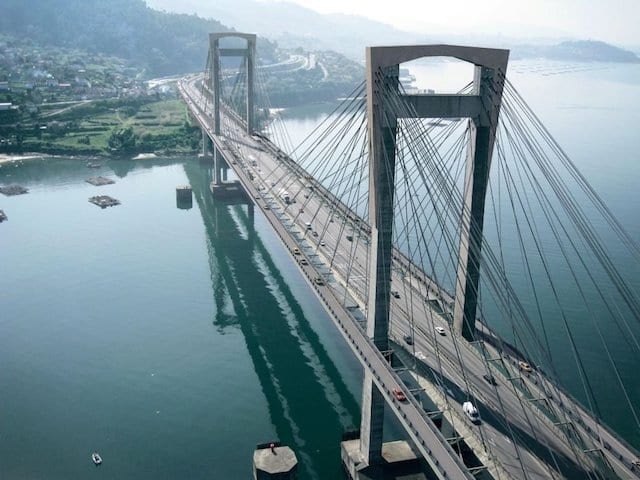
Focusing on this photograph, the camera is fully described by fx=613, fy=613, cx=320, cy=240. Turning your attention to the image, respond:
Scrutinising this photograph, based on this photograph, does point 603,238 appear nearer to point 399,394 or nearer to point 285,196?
point 285,196

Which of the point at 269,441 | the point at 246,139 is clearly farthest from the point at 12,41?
the point at 269,441

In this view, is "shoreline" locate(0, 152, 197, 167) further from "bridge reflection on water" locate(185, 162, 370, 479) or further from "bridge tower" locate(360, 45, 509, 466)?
"bridge tower" locate(360, 45, 509, 466)

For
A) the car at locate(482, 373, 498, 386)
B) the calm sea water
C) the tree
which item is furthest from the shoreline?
the car at locate(482, 373, 498, 386)

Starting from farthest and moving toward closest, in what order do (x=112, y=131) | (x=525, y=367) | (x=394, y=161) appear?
(x=112, y=131) < (x=525, y=367) < (x=394, y=161)

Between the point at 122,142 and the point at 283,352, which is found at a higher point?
the point at 122,142

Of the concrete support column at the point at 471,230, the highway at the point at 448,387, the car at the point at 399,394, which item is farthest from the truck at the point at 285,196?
the car at the point at 399,394

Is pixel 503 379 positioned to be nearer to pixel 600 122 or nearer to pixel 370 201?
pixel 370 201

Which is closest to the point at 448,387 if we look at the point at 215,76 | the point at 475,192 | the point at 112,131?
the point at 475,192

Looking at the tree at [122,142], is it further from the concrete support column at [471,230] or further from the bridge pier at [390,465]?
the bridge pier at [390,465]
